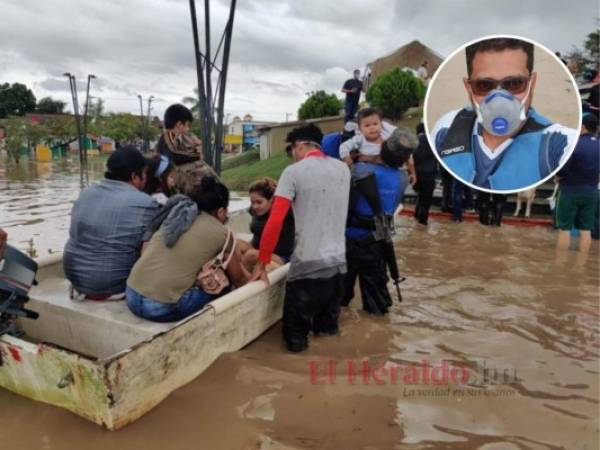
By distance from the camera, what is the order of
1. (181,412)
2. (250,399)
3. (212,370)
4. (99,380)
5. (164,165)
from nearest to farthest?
1. (99,380)
2. (181,412)
3. (250,399)
4. (212,370)
5. (164,165)

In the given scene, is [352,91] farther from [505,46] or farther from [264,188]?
[505,46]

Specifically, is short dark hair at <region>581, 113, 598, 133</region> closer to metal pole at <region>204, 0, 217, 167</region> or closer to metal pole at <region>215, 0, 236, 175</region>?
metal pole at <region>215, 0, 236, 175</region>

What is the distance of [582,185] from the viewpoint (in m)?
5.81

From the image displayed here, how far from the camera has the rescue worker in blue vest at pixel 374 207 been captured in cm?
369

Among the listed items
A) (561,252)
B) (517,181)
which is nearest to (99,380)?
(517,181)

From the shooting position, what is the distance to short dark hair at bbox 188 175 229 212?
9.57 ft

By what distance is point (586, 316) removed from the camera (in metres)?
4.16

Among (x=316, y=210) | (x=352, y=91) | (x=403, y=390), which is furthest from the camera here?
(x=352, y=91)

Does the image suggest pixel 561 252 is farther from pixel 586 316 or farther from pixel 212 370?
pixel 212 370

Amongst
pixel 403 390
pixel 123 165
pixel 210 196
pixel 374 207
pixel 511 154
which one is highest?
pixel 511 154

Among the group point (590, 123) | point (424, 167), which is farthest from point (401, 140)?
point (424, 167)

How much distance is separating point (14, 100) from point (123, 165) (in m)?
80.9

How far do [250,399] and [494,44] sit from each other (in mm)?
2370

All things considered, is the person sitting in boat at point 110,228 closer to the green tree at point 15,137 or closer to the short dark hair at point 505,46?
the short dark hair at point 505,46
